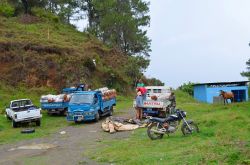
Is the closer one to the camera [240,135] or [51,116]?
[240,135]

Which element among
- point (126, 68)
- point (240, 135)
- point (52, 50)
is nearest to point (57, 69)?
point (52, 50)

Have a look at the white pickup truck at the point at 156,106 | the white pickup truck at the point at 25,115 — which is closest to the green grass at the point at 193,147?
the white pickup truck at the point at 156,106

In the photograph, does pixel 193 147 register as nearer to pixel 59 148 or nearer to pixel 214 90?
pixel 59 148

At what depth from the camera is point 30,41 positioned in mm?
50438

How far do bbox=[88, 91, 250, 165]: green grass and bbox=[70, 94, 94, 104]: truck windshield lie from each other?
7.60m

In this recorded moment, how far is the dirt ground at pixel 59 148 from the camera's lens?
16.5 metres

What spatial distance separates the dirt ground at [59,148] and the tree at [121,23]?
3612 centimetres

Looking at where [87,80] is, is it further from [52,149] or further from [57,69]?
[52,149]

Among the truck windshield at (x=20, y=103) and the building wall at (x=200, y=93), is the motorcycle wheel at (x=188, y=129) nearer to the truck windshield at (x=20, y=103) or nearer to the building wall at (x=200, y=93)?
the truck windshield at (x=20, y=103)

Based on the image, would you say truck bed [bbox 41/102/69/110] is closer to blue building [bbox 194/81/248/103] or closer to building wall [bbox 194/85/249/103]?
blue building [bbox 194/81/248/103]

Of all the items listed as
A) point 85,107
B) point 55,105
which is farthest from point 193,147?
point 55,105

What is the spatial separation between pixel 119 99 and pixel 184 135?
1129 inches

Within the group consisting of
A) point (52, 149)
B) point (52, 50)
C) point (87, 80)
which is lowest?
point (52, 149)

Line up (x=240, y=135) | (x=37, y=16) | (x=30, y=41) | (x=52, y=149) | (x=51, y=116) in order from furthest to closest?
(x=37, y=16) < (x=30, y=41) < (x=51, y=116) < (x=52, y=149) < (x=240, y=135)
